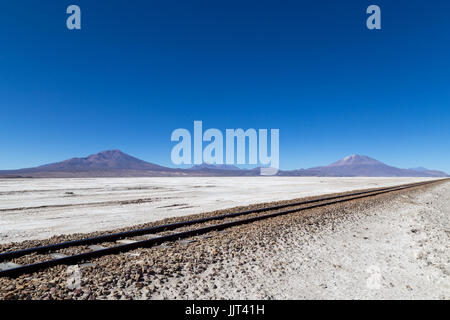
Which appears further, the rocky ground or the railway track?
the railway track

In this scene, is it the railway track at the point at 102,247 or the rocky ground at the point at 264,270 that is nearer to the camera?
the rocky ground at the point at 264,270

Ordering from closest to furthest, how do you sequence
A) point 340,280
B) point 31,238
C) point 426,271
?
point 340,280 < point 426,271 < point 31,238

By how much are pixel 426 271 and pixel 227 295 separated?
179 inches

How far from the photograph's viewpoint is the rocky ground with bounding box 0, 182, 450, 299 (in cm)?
467

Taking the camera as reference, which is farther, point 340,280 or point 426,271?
point 426,271

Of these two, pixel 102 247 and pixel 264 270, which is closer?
pixel 264 270

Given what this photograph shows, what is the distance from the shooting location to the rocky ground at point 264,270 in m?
4.67

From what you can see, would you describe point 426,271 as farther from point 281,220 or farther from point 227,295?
point 281,220

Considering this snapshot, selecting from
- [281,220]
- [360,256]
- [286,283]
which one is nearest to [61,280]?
[286,283]

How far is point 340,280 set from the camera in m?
5.32

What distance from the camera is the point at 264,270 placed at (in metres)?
5.73
